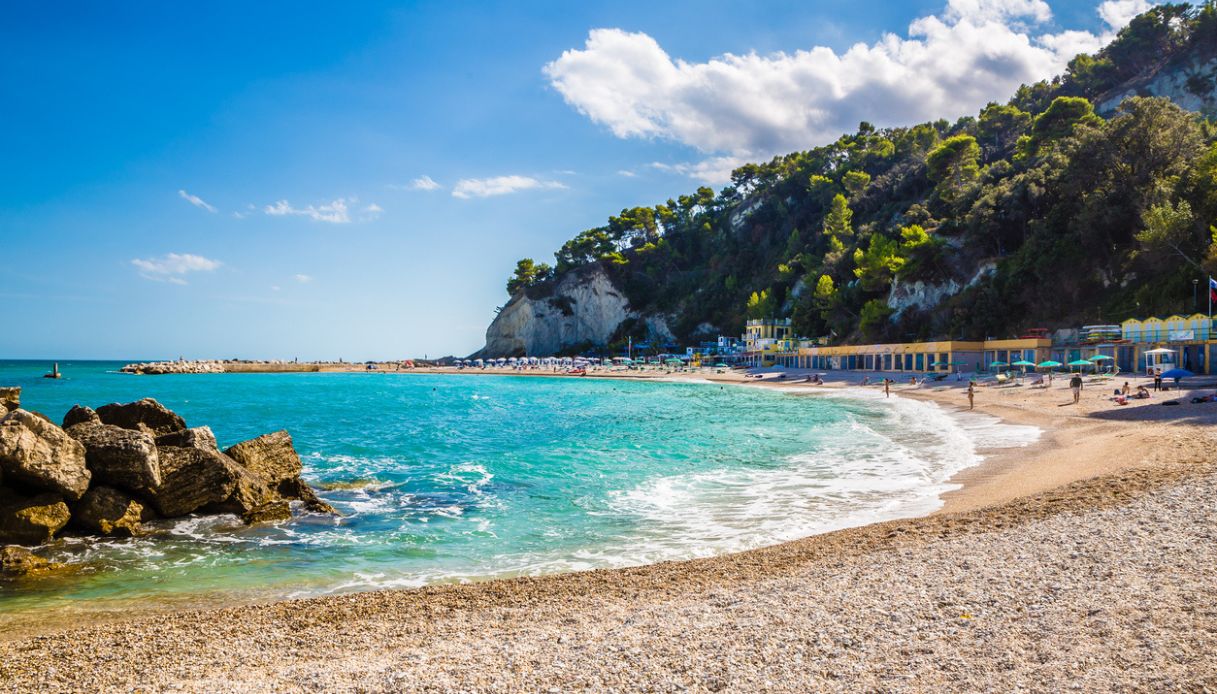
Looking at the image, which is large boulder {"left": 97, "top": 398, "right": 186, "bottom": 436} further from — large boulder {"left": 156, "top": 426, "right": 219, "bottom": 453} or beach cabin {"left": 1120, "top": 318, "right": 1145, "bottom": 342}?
beach cabin {"left": 1120, "top": 318, "right": 1145, "bottom": 342}

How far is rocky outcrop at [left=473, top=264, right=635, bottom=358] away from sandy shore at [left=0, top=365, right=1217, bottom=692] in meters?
108

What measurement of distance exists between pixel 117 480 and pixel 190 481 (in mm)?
1077

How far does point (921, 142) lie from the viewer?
99375 millimetres

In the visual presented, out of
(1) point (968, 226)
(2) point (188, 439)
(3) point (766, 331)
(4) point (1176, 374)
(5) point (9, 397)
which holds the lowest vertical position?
(2) point (188, 439)

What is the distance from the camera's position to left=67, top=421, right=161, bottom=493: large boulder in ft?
36.6

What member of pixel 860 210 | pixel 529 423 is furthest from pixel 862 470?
pixel 860 210

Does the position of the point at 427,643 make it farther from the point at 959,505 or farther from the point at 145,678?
the point at 959,505

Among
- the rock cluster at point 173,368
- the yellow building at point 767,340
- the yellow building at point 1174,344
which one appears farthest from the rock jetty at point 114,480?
the rock cluster at point 173,368

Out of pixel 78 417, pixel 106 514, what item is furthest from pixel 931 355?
pixel 106 514

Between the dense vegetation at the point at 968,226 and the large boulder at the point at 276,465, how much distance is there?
50908 millimetres

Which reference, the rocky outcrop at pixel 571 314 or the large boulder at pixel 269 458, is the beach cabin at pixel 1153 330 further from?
the rocky outcrop at pixel 571 314

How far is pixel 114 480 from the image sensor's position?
11.4 metres

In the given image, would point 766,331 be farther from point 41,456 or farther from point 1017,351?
point 41,456

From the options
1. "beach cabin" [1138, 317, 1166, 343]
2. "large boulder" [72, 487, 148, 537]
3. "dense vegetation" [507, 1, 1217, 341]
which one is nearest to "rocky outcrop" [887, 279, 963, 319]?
"dense vegetation" [507, 1, 1217, 341]
